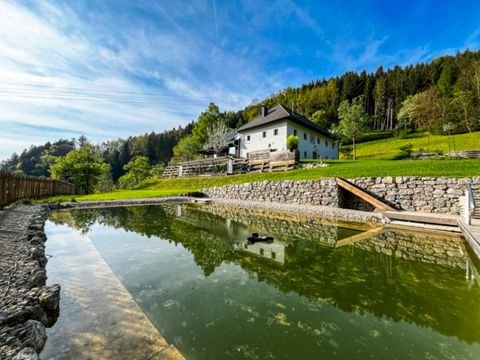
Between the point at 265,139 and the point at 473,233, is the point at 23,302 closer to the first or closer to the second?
the point at 473,233

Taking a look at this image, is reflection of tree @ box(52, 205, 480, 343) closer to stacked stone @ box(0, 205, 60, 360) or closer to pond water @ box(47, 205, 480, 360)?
pond water @ box(47, 205, 480, 360)

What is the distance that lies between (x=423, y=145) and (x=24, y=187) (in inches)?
2015

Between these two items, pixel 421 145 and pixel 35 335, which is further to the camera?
pixel 421 145

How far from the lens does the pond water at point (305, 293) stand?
2.95 meters

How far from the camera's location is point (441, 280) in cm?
482

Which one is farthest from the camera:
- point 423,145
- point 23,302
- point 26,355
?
point 423,145

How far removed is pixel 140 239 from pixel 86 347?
5.75 m

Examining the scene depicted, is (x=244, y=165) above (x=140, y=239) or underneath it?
above

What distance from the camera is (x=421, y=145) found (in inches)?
1542

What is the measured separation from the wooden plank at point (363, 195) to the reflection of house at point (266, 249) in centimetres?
701

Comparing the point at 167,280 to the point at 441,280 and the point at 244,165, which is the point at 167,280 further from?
the point at 244,165

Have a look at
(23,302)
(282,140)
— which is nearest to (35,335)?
(23,302)

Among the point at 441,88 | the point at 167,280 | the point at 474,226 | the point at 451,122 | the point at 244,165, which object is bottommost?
the point at 167,280

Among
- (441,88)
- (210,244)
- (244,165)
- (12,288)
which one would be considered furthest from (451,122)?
(12,288)
